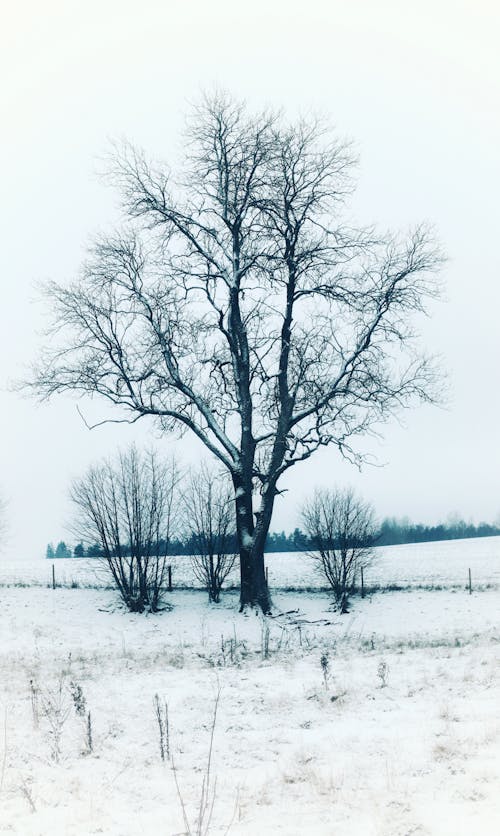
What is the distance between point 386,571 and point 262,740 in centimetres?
3182

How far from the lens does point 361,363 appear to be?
19766 millimetres

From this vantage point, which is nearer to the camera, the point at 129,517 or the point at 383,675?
the point at 383,675

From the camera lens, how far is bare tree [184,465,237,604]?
24.7 metres

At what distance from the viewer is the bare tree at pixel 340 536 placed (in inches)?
987

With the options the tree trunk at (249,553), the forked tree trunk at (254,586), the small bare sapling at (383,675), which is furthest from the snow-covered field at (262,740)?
the forked tree trunk at (254,586)

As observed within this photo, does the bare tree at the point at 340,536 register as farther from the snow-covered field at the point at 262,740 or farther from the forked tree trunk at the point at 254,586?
the snow-covered field at the point at 262,740

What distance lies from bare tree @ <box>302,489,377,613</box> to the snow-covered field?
11128 mm

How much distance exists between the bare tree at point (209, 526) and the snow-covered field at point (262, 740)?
10565 mm

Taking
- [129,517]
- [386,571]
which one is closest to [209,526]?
[129,517]

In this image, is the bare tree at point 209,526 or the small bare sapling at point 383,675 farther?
the bare tree at point 209,526

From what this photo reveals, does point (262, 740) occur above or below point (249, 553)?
below

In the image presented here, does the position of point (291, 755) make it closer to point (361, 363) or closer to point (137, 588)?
point (361, 363)

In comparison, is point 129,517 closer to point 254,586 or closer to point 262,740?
point 254,586

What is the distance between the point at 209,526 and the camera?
81.9 feet
